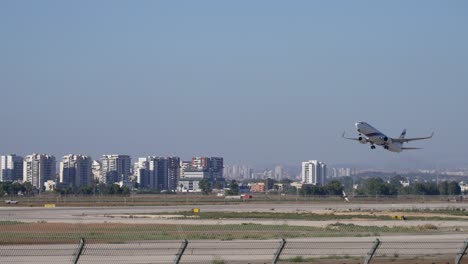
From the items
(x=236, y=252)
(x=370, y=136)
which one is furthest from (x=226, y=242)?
(x=370, y=136)

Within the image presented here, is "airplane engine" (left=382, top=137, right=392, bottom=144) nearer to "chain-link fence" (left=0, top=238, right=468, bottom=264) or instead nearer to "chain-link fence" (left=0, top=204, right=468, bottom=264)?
"chain-link fence" (left=0, top=204, right=468, bottom=264)

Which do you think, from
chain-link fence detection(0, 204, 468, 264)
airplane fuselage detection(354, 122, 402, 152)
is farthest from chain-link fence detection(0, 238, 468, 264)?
airplane fuselage detection(354, 122, 402, 152)

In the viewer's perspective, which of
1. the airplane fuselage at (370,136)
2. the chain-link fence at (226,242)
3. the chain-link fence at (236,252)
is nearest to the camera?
the chain-link fence at (236,252)

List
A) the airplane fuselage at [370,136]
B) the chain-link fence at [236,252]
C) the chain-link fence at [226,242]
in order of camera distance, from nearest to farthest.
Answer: the chain-link fence at [236,252] < the chain-link fence at [226,242] < the airplane fuselage at [370,136]

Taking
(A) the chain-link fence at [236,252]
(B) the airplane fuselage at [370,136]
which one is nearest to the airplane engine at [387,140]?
(B) the airplane fuselage at [370,136]

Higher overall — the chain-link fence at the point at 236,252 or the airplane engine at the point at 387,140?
the airplane engine at the point at 387,140

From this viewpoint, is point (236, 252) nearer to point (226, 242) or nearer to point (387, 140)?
point (226, 242)

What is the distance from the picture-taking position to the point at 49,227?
62.2 m

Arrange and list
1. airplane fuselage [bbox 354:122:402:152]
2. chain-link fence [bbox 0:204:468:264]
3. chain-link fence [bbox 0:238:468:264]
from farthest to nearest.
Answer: airplane fuselage [bbox 354:122:402:152] → chain-link fence [bbox 0:204:468:264] → chain-link fence [bbox 0:238:468:264]

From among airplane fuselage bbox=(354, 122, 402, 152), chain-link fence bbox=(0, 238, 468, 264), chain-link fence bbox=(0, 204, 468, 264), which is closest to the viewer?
chain-link fence bbox=(0, 238, 468, 264)

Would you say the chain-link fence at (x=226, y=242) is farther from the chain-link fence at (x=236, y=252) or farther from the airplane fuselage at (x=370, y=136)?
the airplane fuselage at (x=370, y=136)

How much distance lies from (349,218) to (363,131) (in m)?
20.8

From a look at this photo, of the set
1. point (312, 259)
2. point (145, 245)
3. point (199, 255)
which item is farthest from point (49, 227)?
point (312, 259)

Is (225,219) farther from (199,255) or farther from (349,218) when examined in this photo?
(199,255)
